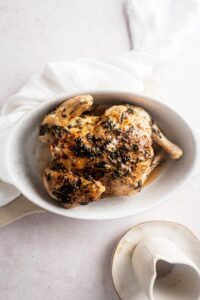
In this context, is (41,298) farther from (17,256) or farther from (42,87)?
(42,87)

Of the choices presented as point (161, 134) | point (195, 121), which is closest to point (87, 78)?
point (161, 134)

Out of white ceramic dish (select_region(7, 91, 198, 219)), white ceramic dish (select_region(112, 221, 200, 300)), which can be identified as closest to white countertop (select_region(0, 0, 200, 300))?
white ceramic dish (select_region(112, 221, 200, 300))

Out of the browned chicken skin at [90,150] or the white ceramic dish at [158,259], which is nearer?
the browned chicken skin at [90,150]

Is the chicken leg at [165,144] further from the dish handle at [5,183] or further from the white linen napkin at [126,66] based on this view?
the dish handle at [5,183]

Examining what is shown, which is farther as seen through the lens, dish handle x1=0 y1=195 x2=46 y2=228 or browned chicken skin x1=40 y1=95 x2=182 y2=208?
dish handle x1=0 y1=195 x2=46 y2=228

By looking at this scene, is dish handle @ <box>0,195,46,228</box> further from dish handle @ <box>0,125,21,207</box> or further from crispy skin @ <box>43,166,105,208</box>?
crispy skin @ <box>43,166,105,208</box>

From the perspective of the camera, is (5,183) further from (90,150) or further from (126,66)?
(126,66)

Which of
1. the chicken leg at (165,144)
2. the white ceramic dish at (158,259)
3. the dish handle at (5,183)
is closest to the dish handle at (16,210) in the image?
the dish handle at (5,183)
